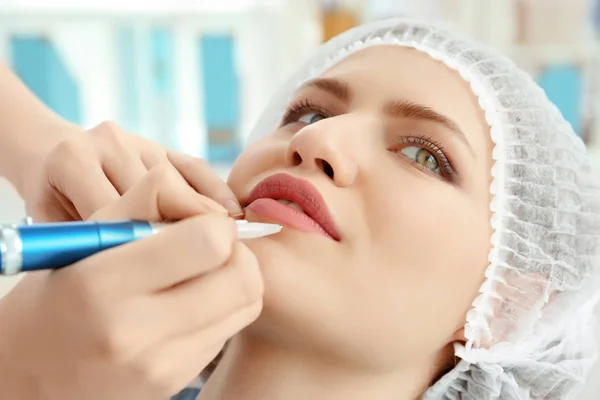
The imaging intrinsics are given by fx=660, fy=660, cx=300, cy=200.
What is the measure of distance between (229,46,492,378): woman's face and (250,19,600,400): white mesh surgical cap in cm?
3

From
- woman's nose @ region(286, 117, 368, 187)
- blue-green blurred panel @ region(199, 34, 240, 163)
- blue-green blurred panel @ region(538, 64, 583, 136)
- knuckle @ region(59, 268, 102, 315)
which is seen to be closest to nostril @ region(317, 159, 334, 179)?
woman's nose @ region(286, 117, 368, 187)

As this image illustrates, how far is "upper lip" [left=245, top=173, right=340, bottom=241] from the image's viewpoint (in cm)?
80

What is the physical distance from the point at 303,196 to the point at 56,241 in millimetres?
327

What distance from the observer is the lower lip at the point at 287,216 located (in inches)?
31.1

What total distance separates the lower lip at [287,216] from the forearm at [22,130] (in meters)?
0.38

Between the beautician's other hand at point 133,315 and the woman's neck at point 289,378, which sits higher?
the beautician's other hand at point 133,315

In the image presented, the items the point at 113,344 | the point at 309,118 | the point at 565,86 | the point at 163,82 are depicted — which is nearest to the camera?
the point at 113,344

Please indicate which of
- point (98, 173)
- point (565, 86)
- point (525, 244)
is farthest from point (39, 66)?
point (565, 86)

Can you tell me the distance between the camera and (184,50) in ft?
7.36

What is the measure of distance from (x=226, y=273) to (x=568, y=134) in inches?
26.3

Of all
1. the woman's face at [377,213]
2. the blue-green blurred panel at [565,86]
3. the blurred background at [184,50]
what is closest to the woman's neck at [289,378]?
the woman's face at [377,213]

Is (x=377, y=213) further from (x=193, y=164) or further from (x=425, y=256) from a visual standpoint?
(x=193, y=164)

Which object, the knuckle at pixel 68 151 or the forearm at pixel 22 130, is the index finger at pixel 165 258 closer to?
the knuckle at pixel 68 151

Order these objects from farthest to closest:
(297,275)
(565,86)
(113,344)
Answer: (565,86), (297,275), (113,344)
